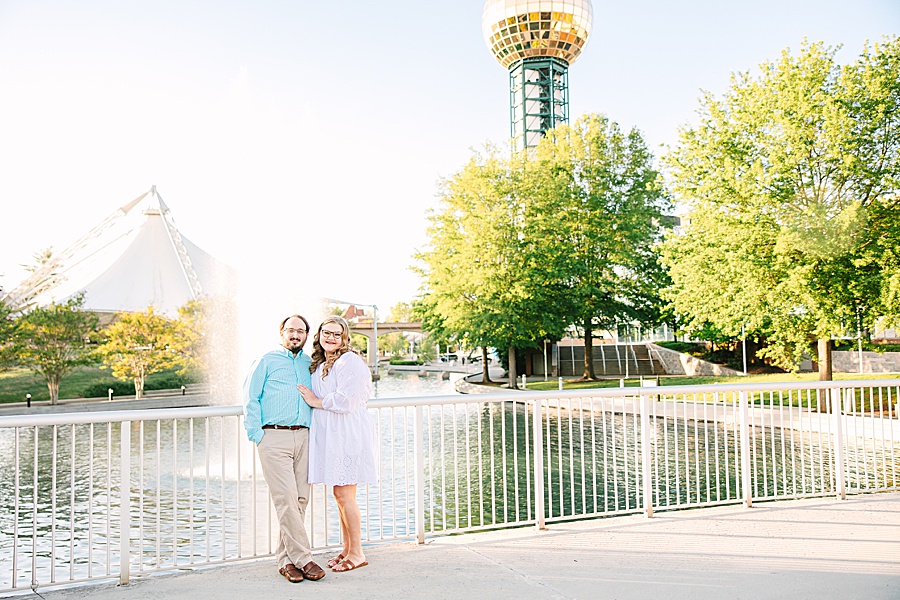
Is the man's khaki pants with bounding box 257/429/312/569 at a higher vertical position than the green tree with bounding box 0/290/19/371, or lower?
lower

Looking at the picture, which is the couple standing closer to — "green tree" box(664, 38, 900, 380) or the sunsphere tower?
"green tree" box(664, 38, 900, 380)

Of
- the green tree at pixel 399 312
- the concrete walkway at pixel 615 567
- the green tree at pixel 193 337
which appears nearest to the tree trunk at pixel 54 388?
the green tree at pixel 193 337

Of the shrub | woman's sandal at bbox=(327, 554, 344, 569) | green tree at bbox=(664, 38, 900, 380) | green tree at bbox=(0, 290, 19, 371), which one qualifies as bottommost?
the shrub

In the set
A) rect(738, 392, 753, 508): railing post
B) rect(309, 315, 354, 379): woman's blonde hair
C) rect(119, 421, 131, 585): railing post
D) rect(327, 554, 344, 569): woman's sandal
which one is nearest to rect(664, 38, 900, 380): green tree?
rect(738, 392, 753, 508): railing post

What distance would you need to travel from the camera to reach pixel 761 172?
1794cm

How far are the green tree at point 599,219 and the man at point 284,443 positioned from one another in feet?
86.8

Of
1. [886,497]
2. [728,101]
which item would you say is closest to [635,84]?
[728,101]

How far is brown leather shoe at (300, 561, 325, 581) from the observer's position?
4.46m

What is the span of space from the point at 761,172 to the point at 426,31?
960cm

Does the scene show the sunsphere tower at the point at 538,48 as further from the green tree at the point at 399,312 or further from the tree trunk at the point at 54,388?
the green tree at the point at 399,312

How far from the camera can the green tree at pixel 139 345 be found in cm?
3475

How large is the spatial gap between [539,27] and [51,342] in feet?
157

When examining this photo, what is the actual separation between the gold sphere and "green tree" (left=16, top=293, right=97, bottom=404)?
45.1 meters

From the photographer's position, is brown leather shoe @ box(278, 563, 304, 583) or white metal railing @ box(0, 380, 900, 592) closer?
brown leather shoe @ box(278, 563, 304, 583)
